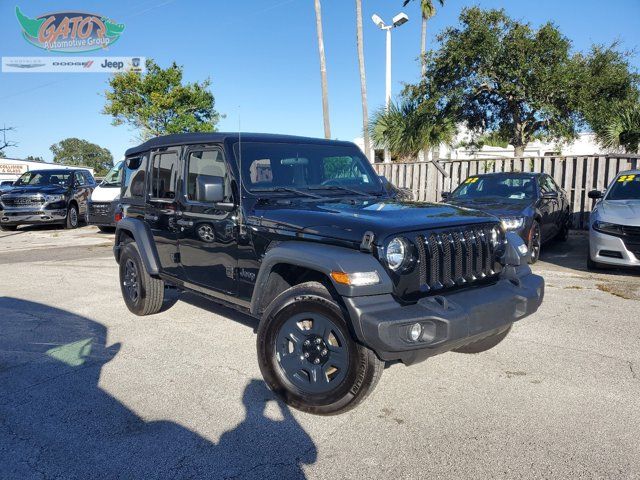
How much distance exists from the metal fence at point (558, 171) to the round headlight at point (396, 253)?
7856 mm

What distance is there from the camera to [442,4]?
2980 centimetres

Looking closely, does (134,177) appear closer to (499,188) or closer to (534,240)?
(534,240)

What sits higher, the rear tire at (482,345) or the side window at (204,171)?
the side window at (204,171)

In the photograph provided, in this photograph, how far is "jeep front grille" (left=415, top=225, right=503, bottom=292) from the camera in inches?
123

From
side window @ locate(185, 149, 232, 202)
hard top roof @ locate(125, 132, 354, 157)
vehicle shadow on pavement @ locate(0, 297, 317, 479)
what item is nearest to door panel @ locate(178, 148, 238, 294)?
side window @ locate(185, 149, 232, 202)

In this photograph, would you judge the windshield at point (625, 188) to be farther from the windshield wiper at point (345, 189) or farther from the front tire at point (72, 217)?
the front tire at point (72, 217)

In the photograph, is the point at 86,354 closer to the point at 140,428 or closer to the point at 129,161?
the point at 140,428

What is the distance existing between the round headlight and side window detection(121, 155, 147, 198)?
3272 mm

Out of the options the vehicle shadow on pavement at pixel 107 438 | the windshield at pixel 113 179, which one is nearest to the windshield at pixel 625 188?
the vehicle shadow on pavement at pixel 107 438

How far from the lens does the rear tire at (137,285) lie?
529 cm

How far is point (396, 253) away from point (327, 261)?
0.43m

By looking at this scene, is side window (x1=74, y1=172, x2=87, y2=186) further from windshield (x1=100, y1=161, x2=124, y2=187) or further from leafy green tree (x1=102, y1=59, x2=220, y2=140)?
leafy green tree (x1=102, y1=59, x2=220, y2=140)

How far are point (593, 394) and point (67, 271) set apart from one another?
26.0 ft

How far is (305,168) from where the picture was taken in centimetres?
432
